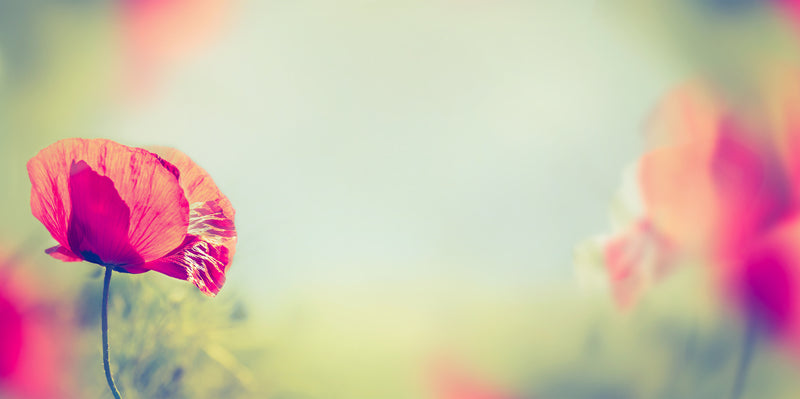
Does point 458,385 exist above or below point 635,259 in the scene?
below

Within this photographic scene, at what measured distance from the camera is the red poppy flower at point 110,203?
0.19 m

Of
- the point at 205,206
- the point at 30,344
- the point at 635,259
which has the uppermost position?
the point at 635,259

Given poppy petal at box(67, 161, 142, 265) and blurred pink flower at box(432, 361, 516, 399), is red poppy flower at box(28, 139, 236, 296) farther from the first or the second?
blurred pink flower at box(432, 361, 516, 399)

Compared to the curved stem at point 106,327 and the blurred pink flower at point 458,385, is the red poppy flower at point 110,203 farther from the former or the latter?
the blurred pink flower at point 458,385

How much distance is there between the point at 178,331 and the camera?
0.30 metres

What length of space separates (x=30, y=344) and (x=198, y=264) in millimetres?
167

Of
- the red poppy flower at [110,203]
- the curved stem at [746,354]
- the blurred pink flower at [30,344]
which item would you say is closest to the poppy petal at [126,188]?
the red poppy flower at [110,203]

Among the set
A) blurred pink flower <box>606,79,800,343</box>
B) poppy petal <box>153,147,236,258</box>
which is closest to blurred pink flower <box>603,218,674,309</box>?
blurred pink flower <box>606,79,800,343</box>

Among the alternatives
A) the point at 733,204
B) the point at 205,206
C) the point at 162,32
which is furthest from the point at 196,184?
the point at 733,204

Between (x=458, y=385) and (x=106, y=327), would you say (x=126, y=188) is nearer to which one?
(x=106, y=327)

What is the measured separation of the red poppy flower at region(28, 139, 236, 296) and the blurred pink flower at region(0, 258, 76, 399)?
0.43 ft

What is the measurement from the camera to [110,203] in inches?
7.3

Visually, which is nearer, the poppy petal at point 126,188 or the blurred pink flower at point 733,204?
the poppy petal at point 126,188

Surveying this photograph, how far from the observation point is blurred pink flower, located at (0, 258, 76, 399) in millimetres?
295
